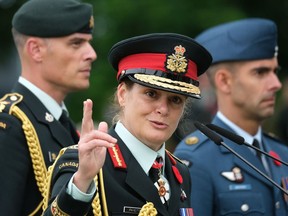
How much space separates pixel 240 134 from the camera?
6512 mm

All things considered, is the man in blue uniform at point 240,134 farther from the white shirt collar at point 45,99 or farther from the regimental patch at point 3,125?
the regimental patch at point 3,125

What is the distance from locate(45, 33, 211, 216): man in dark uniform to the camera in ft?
15.1

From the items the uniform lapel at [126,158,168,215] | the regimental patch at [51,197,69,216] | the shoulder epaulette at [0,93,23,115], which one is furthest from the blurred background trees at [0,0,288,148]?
the regimental patch at [51,197,69,216]

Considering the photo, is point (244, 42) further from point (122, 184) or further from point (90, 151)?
point (90, 151)

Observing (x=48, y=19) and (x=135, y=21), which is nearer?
(x=48, y=19)

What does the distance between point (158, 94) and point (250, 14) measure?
6.61m

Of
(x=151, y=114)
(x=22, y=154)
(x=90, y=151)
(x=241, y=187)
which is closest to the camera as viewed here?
(x=90, y=151)

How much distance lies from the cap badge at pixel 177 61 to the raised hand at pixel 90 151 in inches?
27.5

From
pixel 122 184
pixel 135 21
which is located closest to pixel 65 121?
pixel 122 184

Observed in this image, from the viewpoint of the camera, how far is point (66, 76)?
644cm

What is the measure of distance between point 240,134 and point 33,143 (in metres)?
1.45

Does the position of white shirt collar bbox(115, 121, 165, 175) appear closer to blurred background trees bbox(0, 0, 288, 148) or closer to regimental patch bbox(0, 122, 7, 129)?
regimental patch bbox(0, 122, 7, 129)

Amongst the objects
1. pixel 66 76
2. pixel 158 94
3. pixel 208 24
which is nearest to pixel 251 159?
pixel 66 76

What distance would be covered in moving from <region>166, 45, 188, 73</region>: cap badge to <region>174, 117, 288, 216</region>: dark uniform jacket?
1292mm
